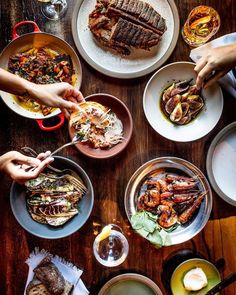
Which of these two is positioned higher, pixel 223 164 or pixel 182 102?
pixel 182 102

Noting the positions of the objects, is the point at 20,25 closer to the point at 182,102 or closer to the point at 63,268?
the point at 182,102

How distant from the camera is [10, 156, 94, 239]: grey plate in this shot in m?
3.41

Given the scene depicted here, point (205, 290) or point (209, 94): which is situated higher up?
point (209, 94)

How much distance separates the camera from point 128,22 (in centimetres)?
343

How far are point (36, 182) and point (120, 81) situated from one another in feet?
3.06

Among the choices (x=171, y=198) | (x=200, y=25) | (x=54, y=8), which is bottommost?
(x=171, y=198)

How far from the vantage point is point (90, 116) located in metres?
3.42

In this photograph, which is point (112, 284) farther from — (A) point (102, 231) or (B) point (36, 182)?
(B) point (36, 182)

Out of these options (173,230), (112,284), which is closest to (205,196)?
(173,230)

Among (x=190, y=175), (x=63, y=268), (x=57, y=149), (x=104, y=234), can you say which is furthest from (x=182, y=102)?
(x=63, y=268)

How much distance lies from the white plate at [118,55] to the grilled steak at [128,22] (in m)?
0.06

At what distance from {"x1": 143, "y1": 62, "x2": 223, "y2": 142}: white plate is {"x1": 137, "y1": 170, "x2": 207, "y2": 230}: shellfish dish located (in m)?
0.31

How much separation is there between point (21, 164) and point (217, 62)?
144 cm

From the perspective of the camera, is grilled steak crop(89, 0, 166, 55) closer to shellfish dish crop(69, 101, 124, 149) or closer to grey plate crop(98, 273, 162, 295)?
shellfish dish crop(69, 101, 124, 149)
